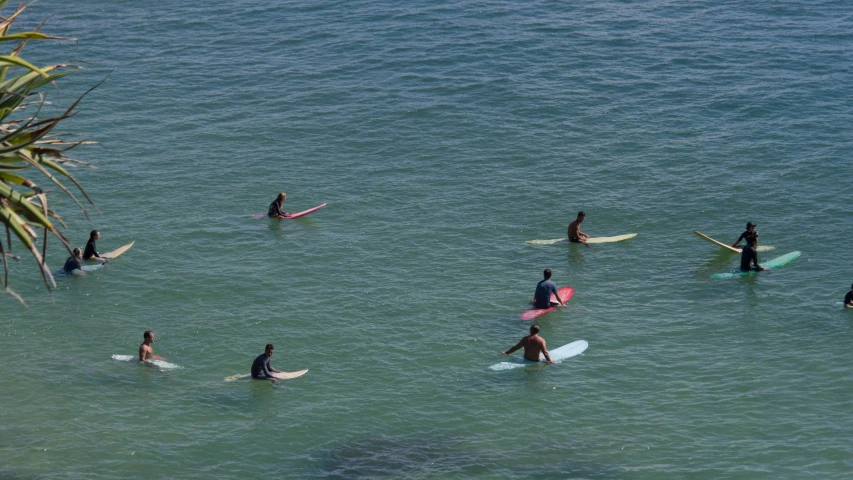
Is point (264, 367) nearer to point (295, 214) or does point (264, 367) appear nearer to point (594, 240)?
point (295, 214)

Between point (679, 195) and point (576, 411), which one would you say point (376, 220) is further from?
point (576, 411)

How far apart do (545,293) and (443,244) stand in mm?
6968

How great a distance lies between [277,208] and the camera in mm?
40594

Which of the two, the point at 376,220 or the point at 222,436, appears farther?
the point at 376,220

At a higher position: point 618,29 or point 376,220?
point 618,29

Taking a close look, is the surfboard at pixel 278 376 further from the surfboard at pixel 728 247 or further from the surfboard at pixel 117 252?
the surfboard at pixel 728 247

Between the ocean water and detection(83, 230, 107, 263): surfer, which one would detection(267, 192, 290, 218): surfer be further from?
detection(83, 230, 107, 263): surfer

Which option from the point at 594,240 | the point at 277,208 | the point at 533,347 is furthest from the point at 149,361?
the point at 594,240

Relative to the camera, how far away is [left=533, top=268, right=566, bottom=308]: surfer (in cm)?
3297

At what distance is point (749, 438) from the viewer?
26.4 meters

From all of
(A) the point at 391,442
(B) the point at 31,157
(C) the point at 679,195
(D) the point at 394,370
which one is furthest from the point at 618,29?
(B) the point at 31,157

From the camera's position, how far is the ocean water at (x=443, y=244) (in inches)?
1051

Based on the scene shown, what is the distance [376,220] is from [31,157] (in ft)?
80.1

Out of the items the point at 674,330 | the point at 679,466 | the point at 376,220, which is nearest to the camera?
the point at 679,466
